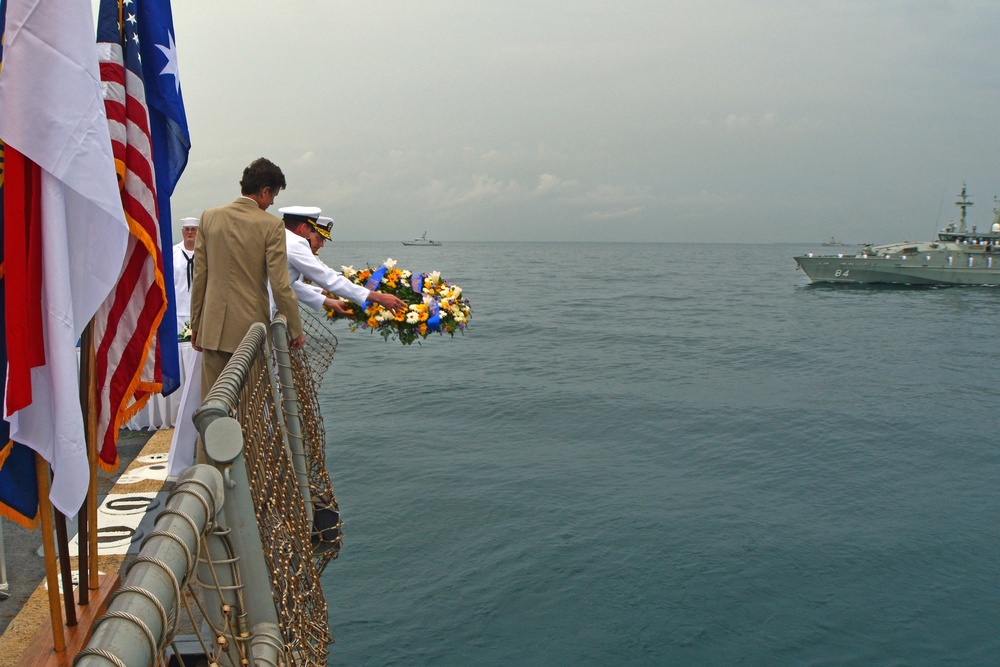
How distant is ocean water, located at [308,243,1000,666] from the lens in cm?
750

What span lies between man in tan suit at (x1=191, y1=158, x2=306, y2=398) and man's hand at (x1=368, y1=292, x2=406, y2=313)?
1.07 m

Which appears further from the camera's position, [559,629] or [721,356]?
[721,356]

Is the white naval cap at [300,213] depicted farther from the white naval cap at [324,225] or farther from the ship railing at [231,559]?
the ship railing at [231,559]

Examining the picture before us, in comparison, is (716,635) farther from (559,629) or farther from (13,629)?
(13,629)

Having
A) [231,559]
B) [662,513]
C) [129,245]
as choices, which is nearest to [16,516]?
[129,245]

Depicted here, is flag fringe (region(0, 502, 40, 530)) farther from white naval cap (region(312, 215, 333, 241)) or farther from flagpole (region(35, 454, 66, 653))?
white naval cap (region(312, 215, 333, 241))

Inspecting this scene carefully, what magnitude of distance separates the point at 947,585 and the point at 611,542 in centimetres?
356

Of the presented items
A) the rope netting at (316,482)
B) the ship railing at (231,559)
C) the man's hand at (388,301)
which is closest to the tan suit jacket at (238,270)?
the rope netting at (316,482)

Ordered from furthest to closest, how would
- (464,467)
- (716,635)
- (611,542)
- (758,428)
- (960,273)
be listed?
(960,273) → (758,428) → (464,467) → (611,542) → (716,635)

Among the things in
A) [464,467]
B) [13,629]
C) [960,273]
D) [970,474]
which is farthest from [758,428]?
[960,273]

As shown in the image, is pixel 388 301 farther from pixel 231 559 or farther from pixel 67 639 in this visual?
pixel 231 559

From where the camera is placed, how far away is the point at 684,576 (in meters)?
8.74

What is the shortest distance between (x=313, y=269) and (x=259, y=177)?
967 mm

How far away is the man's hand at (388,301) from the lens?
5.88 metres
